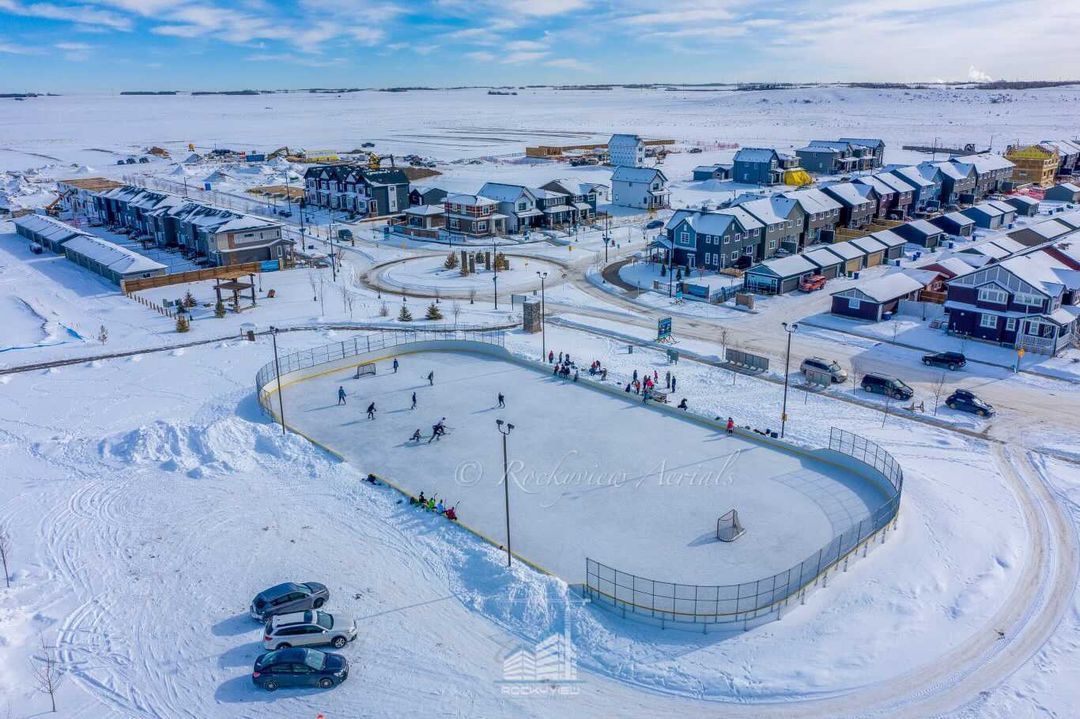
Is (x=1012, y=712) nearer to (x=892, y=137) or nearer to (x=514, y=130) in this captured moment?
(x=892, y=137)

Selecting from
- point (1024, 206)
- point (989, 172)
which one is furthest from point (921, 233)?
point (989, 172)

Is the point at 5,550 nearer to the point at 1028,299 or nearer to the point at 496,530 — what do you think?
the point at 496,530

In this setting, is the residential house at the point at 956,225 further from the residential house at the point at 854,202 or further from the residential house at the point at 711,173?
the residential house at the point at 711,173

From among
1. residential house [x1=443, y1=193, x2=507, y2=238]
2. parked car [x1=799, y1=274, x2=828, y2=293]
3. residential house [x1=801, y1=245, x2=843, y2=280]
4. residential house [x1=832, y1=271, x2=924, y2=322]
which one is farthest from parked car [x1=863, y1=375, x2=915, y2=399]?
residential house [x1=443, y1=193, x2=507, y2=238]

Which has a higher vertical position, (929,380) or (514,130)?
(514,130)

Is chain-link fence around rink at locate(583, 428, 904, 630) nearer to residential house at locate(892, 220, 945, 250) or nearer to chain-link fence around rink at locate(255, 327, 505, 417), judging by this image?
chain-link fence around rink at locate(255, 327, 505, 417)

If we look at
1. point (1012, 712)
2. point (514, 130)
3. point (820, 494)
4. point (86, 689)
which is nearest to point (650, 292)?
point (820, 494)
